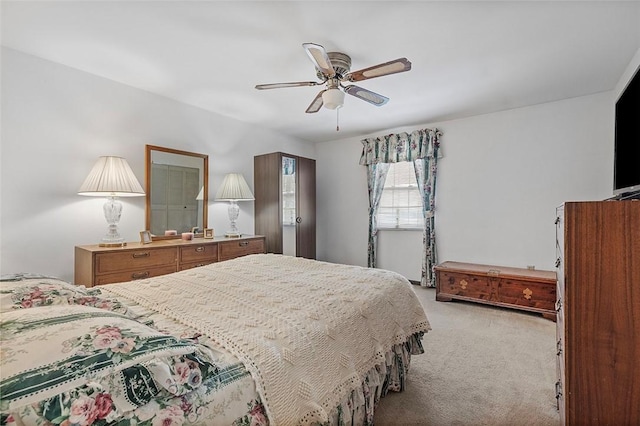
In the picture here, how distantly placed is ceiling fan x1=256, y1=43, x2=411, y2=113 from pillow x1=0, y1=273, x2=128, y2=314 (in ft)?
5.84

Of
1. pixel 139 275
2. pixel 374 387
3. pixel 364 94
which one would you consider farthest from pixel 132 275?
pixel 364 94

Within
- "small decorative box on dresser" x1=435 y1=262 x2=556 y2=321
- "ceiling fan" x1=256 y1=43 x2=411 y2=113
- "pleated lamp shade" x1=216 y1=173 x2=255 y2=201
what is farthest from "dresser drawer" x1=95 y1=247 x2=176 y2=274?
"small decorative box on dresser" x1=435 y1=262 x2=556 y2=321

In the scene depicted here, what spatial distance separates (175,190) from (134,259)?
111cm

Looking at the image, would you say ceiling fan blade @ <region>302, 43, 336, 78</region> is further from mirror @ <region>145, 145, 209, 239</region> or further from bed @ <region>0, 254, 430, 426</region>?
mirror @ <region>145, 145, 209, 239</region>

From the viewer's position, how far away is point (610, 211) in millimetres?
1189

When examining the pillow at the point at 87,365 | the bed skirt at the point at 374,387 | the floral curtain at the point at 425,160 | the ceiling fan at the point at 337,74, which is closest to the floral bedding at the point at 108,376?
the pillow at the point at 87,365

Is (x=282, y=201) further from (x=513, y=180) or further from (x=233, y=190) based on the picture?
(x=513, y=180)

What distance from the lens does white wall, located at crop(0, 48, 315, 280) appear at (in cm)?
243

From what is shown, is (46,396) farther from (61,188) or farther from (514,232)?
(514,232)

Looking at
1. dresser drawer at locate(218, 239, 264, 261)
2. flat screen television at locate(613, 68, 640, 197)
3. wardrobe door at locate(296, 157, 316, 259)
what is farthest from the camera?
wardrobe door at locate(296, 157, 316, 259)

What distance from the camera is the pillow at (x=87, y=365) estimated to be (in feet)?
1.94

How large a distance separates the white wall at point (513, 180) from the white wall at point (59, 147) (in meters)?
3.70

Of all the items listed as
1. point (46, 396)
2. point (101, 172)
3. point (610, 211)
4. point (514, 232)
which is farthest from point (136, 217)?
point (514, 232)

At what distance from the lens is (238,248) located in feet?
12.0
